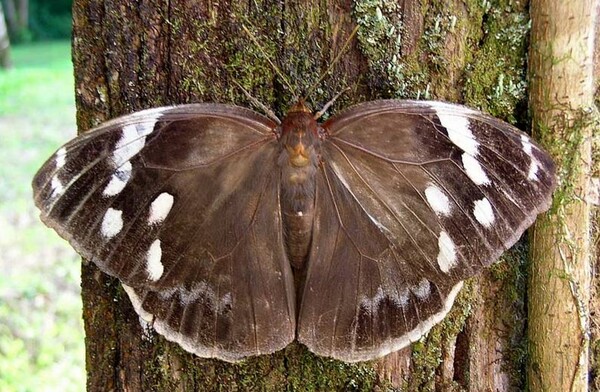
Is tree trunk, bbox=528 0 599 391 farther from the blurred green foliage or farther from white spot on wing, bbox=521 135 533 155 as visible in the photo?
the blurred green foliage

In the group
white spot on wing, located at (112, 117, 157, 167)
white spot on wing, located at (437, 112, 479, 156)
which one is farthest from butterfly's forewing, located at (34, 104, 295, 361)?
white spot on wing, located at (437, 112, 479, 156)

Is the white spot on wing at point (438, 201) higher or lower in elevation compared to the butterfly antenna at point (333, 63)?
lower

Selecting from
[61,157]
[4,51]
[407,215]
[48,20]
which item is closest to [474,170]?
[407,215]

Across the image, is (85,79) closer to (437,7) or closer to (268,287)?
(268,287)

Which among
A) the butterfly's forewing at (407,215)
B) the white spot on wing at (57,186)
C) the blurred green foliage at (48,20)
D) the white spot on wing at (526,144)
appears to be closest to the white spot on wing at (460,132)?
the butterfly's forewing at (407,215)

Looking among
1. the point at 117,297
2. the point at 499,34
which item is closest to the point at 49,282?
the point at 117,297

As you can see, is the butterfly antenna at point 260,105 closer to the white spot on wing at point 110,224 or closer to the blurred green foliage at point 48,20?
the white spot on wing at point 110,224
